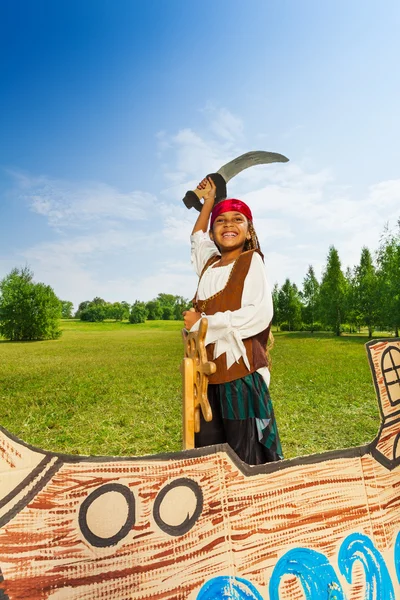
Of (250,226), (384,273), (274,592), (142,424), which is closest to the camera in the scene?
(274,592)

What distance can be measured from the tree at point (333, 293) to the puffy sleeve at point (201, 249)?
A: 1728cm

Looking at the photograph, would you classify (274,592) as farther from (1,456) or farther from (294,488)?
(1,456)

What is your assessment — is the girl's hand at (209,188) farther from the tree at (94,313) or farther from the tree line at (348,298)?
the tree at (94,313)

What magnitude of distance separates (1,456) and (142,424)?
173 inches

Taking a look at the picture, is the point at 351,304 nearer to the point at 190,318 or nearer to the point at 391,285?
the point at 391,285

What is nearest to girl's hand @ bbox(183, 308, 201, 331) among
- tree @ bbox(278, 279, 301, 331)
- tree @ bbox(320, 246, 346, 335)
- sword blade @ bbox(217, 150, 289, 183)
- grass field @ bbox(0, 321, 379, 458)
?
sword blade @ bbox(217, 150, 289, 183)

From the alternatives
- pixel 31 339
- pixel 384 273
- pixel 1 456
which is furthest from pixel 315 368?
pixel 31 339

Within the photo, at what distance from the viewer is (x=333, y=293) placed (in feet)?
61.6

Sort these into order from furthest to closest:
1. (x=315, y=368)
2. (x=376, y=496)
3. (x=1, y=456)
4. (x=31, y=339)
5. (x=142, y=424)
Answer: (x=31, y=339) → (x=315, y=368) → (x=142, y=424) → (x=376, y=496) → (x=1, y=456)

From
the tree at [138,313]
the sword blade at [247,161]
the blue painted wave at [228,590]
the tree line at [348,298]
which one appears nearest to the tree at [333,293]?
the tree line at [348,298]

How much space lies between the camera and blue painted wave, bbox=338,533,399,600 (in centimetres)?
90

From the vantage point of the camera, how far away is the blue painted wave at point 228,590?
0.81m

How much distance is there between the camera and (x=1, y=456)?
0.74m

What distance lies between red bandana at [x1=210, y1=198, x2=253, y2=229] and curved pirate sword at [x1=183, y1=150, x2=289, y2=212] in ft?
0.47
